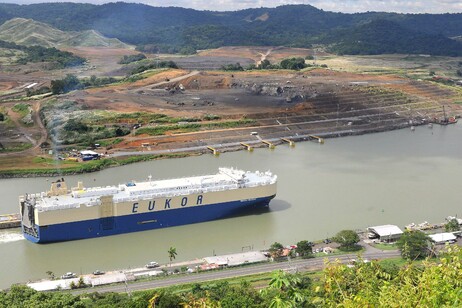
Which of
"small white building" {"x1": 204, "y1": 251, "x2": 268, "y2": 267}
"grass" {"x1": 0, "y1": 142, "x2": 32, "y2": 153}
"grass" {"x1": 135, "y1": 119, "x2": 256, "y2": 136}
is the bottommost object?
"small white building" {"x1": 204, "y1": 251, "x2": 268, "y2": 267}

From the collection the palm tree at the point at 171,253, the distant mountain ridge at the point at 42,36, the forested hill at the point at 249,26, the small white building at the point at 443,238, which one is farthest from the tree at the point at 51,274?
the forested hill at the point at 249,26

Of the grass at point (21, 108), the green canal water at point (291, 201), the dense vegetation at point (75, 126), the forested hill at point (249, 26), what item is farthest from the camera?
the forested hill at point (249, 26)

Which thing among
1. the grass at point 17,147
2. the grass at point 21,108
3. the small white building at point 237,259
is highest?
the grass at point 21,108

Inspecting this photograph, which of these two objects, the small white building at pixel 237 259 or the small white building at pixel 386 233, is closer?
the small white building at pixel 237 259

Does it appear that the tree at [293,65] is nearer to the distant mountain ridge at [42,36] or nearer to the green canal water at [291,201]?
the green canal water at [291,201]

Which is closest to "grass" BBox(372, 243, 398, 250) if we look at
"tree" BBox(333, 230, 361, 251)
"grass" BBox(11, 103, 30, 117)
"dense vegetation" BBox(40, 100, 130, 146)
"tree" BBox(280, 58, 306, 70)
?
"tree" BBox(333, 230, 361, 251)

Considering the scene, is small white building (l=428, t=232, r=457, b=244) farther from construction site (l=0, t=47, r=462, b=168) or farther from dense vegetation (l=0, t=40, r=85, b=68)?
dense vegetation (l=0, t=40, r=85, b=68)

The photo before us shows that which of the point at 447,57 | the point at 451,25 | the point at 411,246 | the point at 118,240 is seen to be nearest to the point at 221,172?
the point at 118,240
